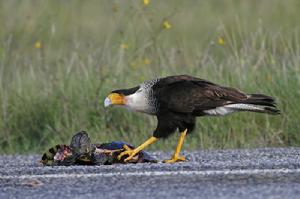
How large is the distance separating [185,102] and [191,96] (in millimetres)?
69

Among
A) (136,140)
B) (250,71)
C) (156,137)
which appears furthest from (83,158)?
(250,71)

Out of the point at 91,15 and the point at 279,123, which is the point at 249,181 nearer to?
the point at 279,123

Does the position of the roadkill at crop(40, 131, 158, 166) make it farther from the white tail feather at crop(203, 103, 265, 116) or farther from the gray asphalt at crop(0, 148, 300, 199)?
the white tail feather at crop(203, 103, 265, 116)

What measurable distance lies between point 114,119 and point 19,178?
447 cm

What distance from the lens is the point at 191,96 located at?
31.4 feet

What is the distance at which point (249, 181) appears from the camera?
25.1 feet

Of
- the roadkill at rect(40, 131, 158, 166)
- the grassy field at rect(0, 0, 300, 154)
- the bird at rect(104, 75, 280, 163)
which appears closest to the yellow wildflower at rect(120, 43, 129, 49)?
the grassy field at rect(0, 0, 300, 154)

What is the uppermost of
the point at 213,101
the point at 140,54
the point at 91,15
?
the point at 91,15

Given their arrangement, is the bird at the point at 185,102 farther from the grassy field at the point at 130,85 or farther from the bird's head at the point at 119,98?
the grassy field at the point at 130,85

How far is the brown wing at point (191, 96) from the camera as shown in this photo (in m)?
9.57

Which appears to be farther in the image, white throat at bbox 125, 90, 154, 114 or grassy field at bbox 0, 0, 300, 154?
grassy field at bbox 0, 0, 300, 154

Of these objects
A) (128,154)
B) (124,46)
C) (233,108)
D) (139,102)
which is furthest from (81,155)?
(124,46)

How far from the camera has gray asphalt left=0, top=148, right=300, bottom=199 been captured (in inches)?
287

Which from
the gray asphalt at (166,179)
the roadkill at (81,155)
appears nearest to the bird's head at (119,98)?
the roadkill at (81,155)
